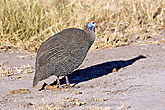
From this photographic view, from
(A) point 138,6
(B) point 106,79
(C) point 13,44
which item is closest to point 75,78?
(B) point 106,79

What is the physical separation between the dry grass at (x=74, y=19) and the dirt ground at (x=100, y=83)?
0.52 metres

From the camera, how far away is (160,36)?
23.9 ft

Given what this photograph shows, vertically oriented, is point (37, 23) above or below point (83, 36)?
above

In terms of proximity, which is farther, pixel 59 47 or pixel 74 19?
pixel 74 19

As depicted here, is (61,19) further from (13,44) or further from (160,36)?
(160,36)

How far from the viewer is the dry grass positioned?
7371 millimetres

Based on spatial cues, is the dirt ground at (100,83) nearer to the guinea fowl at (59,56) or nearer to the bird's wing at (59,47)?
the guinea fowl at (59,56)

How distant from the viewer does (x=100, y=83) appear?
4723 millimetres

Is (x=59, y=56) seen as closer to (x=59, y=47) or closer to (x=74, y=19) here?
(x=59, y=47)

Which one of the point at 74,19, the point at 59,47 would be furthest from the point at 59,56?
the point at 74,19

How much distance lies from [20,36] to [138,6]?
3078 mm

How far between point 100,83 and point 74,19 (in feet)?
11.6

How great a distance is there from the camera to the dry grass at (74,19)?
290 inches

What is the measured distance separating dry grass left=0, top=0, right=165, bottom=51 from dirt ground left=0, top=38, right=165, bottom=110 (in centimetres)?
52
